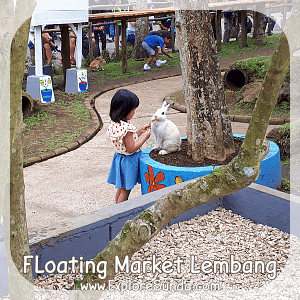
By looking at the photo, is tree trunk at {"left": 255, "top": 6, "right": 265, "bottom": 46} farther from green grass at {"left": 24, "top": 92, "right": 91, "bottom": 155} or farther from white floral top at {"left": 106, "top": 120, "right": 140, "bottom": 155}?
white floral top at {"left": 106, "top": 120, "right": 140, "bottom": 155}

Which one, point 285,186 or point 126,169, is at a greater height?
point 126,169

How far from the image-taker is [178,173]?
3605mm

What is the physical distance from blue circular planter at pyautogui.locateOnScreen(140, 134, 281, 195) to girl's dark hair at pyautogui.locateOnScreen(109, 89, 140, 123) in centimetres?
43

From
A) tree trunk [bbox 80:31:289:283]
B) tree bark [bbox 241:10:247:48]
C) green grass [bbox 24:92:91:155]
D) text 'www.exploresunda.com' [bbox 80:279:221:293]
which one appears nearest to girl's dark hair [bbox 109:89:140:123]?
text 'www.exploresunda.com' [bbox 80:279:221:293]

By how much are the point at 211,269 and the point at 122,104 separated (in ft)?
5.31

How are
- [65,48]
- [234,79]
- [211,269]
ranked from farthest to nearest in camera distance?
[65,48], [234,79], [211,269]

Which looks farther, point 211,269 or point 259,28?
point 259,28

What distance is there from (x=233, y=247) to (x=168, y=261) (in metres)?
0.45

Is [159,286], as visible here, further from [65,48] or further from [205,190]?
[65,48]

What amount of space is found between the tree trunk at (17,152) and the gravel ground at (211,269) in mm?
323

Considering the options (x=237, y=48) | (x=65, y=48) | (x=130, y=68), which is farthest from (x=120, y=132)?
(x=237, y=48)

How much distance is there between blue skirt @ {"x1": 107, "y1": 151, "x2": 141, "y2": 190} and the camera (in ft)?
12.9

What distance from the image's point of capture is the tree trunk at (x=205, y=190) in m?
1.82

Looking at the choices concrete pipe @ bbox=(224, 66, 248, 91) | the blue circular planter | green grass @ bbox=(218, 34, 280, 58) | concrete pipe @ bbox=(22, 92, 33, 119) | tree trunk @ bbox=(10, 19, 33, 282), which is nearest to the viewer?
tree trunk @ bbox=(10, 19, 33, 282)
